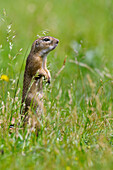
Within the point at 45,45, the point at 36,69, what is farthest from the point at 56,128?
the point at 45,45

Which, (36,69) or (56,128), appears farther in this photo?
(36,69)

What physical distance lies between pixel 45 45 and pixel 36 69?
302 mm

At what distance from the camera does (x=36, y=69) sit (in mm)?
4270

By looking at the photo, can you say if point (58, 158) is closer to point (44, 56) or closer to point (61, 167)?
point (61, 167)

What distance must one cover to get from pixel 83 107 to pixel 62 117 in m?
0.39

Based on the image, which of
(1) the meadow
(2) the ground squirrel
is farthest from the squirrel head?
(1) the meadow

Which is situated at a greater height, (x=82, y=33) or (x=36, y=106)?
(x=82, y=33)

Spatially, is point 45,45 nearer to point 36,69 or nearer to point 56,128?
point 36,69

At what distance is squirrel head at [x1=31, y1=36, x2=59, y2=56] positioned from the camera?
14.1ft

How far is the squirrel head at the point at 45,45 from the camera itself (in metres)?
4.29

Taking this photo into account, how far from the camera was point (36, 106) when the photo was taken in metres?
3.93

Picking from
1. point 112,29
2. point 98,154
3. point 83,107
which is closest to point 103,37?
point 112,29

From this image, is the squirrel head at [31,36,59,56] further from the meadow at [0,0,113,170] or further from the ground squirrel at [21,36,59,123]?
the meadow at [0,0,113,170]

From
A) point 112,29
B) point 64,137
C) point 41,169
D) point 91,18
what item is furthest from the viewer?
point 91,18
